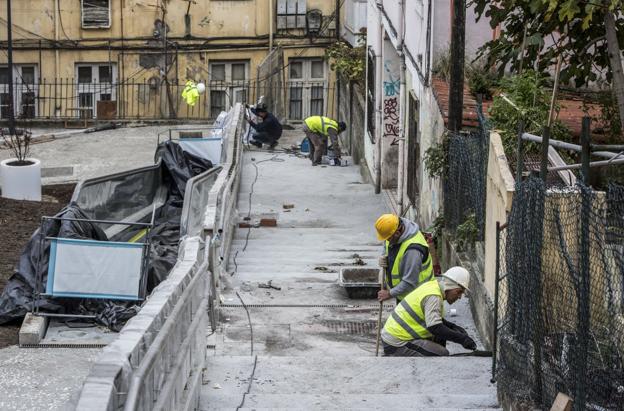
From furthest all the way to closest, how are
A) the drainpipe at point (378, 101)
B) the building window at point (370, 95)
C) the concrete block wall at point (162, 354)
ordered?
the building window at point (370, 95) → the drainpipe at point (378, 101) → the concrete block wall at point (162, 354)

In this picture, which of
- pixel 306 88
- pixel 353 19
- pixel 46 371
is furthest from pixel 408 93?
pixel 306 88

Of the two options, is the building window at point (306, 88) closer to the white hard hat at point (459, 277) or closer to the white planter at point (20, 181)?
the white planter at point (20, 181)

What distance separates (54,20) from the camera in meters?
35.0

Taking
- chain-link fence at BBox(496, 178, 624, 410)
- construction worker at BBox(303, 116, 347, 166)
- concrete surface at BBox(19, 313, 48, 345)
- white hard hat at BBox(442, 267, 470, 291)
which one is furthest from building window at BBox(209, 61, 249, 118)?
chain-link fence at BBox(496, 178, 624, 410)

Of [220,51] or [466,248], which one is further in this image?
[220,51]

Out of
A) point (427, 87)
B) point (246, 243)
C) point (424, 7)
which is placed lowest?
point (246, 243)

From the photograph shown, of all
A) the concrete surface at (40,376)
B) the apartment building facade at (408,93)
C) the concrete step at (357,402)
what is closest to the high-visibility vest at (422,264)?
the concrete step at (357,402)

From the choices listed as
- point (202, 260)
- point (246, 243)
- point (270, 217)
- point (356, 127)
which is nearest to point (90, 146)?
point (356, 127)

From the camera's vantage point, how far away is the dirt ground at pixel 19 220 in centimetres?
1675

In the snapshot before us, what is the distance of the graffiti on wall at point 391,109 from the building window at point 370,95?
1701 mm

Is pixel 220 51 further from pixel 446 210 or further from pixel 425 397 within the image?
pixel 425 397

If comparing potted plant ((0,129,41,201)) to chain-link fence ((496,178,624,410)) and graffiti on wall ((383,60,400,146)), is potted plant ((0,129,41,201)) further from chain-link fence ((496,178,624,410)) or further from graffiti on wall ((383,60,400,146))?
chain-link fence ((496,178,624,410))

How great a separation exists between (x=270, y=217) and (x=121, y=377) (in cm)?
1472

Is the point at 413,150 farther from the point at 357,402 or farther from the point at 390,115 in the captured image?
the point at 357,402
